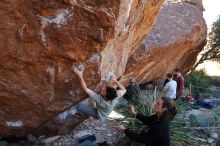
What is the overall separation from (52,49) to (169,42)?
751 centimetres

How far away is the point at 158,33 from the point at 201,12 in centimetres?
364

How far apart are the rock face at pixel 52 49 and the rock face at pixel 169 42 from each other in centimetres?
419

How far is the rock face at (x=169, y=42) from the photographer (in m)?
13.2

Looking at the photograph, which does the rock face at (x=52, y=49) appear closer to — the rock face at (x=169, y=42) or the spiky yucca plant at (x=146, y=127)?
the spiky yucca plant at (x=146, y=127)

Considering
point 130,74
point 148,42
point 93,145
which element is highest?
point 148,42

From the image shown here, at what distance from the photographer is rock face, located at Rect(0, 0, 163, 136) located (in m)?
6.91

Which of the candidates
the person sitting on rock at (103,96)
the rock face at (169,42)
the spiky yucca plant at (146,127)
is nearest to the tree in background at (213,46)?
the rock face at (169,42)

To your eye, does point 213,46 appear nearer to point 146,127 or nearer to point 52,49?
point 146,127

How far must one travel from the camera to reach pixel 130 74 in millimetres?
12586

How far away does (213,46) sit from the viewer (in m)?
22.2

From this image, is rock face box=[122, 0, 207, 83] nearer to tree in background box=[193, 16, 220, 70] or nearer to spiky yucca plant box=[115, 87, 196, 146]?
spiky yucca plant box=[115, 87, 196, 146]

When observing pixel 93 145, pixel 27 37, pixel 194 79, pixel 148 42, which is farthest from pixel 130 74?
pixel 194 79

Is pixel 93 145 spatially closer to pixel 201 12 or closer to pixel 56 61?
pixel 56 61

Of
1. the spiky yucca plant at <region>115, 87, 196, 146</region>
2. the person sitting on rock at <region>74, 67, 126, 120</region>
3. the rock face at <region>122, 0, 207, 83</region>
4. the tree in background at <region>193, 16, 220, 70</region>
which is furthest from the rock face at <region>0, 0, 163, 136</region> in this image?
the tree in background at <region>193, 16, 220, 70</region>
